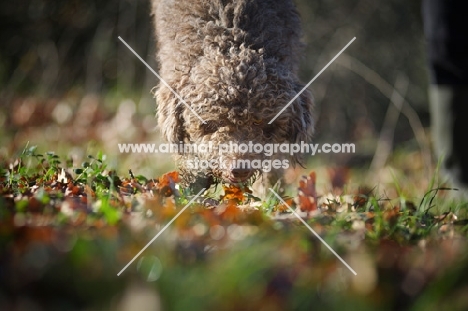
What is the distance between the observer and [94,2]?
811 cm

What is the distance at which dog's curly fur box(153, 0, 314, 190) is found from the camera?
366 centimetres

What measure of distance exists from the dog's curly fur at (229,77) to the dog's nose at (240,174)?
5 cm

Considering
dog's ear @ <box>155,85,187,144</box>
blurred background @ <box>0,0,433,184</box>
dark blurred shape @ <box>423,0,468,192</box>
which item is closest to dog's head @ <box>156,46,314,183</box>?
dog's ear @ <box>155,85,187,144</box>

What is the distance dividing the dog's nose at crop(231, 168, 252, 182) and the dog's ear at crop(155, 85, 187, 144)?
510mm

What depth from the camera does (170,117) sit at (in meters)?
3.86

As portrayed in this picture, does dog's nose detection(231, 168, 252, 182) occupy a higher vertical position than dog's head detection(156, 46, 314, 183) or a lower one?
lower

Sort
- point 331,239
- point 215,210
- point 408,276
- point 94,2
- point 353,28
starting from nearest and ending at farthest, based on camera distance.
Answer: point 408,276 < point 331,239 < point 215,210 < point 353,28 < point 94,2

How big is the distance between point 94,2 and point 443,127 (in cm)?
522

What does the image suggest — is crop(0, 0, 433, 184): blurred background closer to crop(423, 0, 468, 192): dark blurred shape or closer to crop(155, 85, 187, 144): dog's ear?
crop(423, 0, 468, 192): dark blurred shape

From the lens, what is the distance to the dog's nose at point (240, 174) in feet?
11.6

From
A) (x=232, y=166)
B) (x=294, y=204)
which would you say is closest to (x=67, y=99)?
(x=232, y=166)

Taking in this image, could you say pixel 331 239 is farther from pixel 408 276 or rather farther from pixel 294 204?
pixel 294 204

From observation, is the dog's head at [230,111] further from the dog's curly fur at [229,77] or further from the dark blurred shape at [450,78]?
the dark blurred shape at [450,78]

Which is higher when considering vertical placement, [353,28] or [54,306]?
[353,28]
